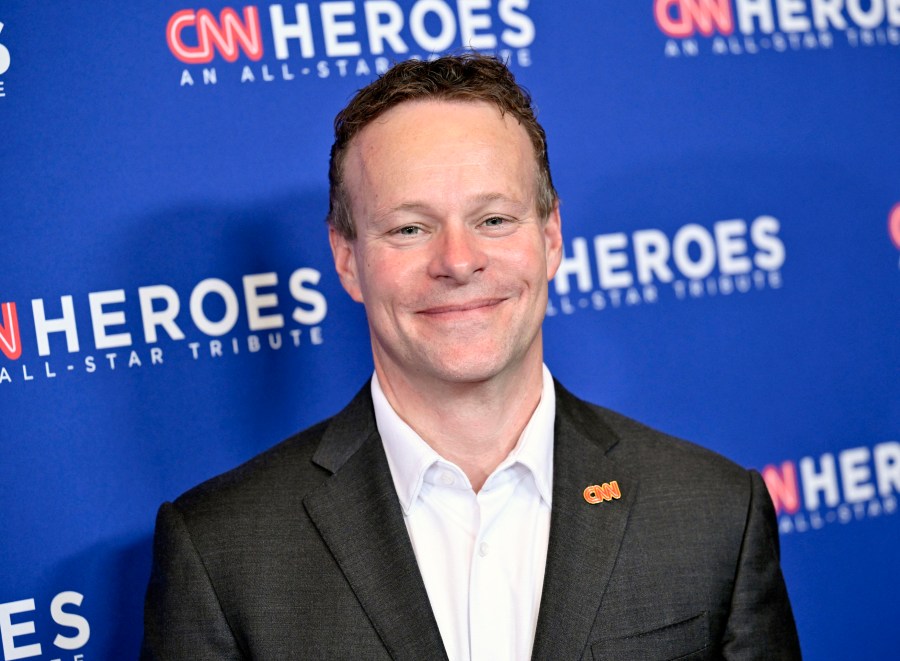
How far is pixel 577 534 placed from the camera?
207cm

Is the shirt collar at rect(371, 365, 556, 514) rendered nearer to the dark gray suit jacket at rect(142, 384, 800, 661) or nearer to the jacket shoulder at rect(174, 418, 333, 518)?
the dark gray suit jacket at rect(142, 384, 800, 661)

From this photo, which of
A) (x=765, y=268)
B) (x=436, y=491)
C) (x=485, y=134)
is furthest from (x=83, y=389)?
(x=765, y=268)

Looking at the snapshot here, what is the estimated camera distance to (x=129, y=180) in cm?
245

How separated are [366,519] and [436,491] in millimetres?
155

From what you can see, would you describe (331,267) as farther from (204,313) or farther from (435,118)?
(435,118)

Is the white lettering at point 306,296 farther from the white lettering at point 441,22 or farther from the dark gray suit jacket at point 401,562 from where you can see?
the white lettering at point 441,22

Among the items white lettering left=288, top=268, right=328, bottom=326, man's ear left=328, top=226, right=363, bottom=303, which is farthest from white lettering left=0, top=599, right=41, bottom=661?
man's ear left=328, top=226, right=363, bottom=303

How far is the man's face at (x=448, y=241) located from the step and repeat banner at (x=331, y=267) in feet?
1.75

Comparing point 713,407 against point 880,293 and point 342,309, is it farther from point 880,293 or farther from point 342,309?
point 342,309

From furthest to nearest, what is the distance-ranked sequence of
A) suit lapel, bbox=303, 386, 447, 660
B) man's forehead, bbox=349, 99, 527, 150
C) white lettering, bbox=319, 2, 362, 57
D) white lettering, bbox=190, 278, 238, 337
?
1. white lettering, bbox=319, 2, 362, 57
2. white lettering, bbox=190, 278, 238, 337
3. man's forehead, bbox=349, 99, 527, 150
4. suit lapel, bbox=303, 386, 447, 660

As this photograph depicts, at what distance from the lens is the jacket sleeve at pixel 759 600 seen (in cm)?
212

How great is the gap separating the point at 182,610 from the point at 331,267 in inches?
37.1

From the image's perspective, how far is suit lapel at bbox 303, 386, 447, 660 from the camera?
1941 mm

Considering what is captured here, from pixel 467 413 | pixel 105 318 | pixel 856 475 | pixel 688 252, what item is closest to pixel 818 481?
pixel 856 475
